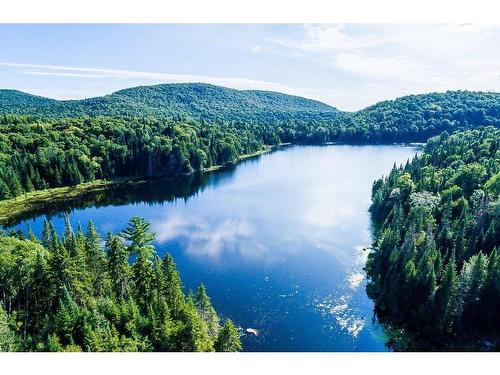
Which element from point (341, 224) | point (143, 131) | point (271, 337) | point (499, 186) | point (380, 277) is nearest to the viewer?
point (271, 337)

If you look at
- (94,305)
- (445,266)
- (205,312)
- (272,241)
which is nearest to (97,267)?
(94,305)

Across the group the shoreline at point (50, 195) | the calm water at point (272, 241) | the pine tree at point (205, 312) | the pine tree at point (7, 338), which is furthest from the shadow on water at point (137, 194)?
the pine tree at point (205, 312)

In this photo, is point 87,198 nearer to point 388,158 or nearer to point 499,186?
point 499,186

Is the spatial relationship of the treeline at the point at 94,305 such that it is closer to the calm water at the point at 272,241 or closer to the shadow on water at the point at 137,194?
the calm water at the point at 272,241

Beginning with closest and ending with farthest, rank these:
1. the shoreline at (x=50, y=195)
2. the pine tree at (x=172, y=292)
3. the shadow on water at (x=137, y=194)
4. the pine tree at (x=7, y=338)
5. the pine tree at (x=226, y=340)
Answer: the pine tree at (x=7, y=338) → the pine tree at (x=226, y=340) → the pine tree at (x=172, y=292) → the shoreline at (x=50, y=195) → the shadow on water at (x=137, y=194)

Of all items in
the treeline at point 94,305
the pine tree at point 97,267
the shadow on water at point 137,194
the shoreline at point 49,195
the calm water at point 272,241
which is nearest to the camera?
the treeline at point 94,305

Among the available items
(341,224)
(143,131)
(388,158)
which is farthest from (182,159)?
(388,158)

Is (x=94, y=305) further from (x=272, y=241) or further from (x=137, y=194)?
(x=137, y=194)
